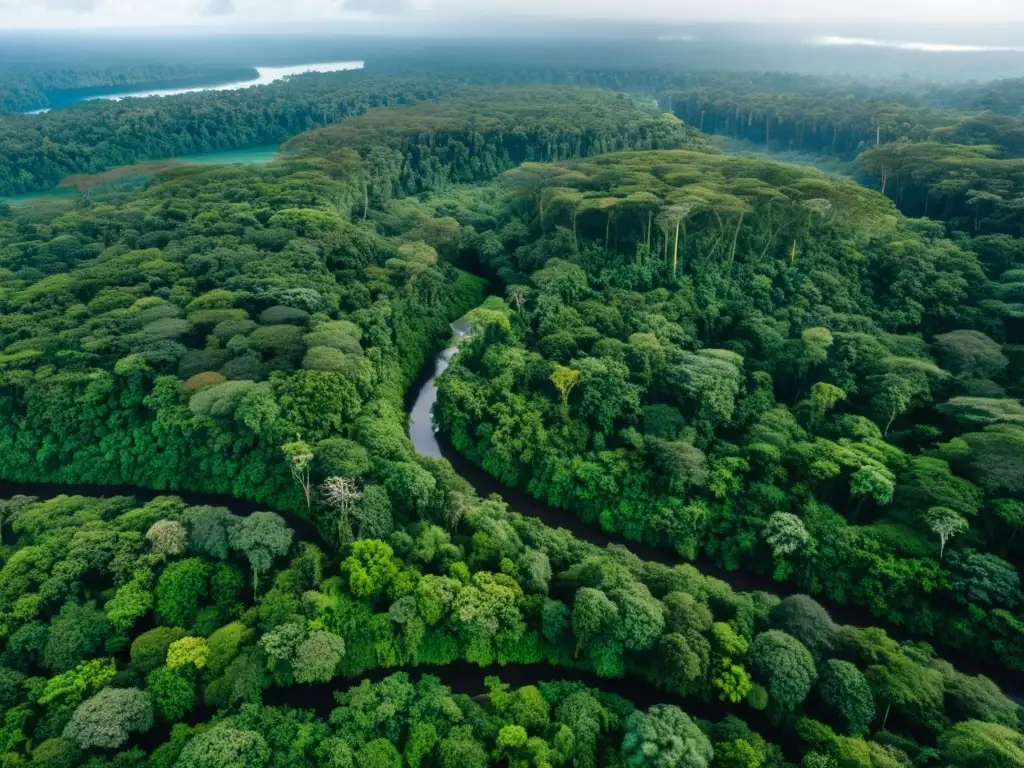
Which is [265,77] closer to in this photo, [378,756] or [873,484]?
[873,484]

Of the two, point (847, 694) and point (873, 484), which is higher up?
point (873, 484)

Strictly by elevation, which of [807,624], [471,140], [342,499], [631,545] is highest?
[471,140]

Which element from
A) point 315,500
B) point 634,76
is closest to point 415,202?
point 315,500

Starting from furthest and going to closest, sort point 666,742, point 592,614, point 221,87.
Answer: point 221,87 < point 592,614 < point 666,742

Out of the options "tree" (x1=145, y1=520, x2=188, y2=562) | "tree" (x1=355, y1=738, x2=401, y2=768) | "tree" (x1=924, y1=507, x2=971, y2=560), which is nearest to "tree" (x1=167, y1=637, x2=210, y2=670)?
"tree" (x1=145, y1=520, x2=188, y2=562)

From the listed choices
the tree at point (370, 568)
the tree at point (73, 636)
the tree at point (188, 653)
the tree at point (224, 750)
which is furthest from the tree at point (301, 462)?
the tree at point (224, 750)

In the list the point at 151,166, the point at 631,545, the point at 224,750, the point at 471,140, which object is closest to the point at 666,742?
the point at 631,545
